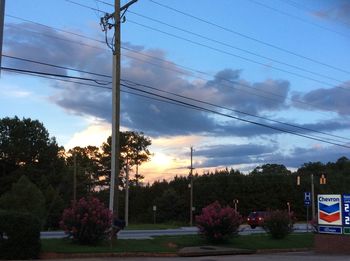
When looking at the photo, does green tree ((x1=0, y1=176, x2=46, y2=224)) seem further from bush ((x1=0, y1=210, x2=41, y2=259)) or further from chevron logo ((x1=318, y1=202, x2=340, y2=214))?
bush ((x1=0, y1=210, x2=41, y2=259))

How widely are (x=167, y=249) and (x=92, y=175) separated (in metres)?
92.8

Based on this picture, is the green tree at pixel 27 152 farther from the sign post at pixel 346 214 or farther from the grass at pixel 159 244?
the sign post at pixel 346 214

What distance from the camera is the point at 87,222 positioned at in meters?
22.3

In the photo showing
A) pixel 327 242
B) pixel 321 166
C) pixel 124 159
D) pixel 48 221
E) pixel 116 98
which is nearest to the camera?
pixel 116 98

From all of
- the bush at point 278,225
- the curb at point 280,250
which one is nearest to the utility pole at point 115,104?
the curb at point 280,250

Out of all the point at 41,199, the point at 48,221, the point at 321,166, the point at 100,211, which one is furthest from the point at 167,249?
the point at 321,166

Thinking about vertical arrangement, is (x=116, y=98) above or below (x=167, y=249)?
above

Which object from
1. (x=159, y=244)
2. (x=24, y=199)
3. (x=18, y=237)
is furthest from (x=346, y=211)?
(x=24, y=199)

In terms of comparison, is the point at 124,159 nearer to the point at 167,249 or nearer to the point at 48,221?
the point at 48,221

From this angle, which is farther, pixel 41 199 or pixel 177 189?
pixel 177 189

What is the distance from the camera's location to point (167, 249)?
23.1 metres

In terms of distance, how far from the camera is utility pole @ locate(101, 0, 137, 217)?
2423 centimetres

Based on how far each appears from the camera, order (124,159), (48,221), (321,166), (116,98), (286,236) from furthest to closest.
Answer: (321,166) < (124,159) < (48,221) < (286,236) < (116,98)

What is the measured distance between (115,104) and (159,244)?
674cm
